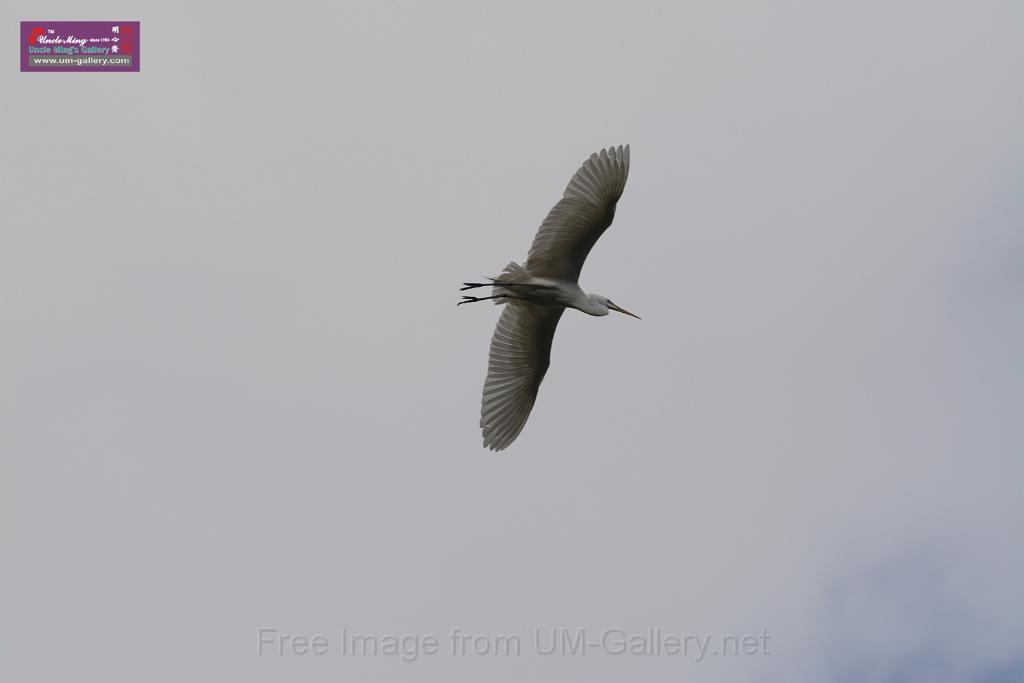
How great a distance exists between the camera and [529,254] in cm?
1902

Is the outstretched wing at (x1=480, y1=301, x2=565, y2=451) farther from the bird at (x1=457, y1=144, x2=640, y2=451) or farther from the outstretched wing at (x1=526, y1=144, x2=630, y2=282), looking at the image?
the outstretched wing at (x1=526, y1=144, x2=630, y2=282)

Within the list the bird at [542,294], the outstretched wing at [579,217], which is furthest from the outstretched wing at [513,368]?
the outstretched wing at [579,217]

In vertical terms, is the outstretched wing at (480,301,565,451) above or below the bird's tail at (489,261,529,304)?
below

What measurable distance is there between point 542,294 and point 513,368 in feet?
4.05

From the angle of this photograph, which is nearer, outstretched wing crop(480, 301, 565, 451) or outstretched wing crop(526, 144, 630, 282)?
outstretched wing crop(526, 144, 630, 282)

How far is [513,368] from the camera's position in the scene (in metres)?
20.0

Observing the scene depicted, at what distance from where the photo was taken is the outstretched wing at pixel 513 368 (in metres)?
19.8

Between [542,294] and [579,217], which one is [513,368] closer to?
[542,294]

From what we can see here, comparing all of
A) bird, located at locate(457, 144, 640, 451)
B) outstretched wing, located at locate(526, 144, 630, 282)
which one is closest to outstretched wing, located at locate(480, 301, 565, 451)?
bird, located at locate(457, 144, 640, 451)

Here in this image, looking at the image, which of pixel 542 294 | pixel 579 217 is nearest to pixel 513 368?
pixel 542 294

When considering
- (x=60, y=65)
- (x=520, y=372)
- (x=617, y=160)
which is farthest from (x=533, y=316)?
(x=60, y=65)

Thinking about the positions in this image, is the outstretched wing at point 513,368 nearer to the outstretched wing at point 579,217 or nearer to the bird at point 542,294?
the bird at point 542,294

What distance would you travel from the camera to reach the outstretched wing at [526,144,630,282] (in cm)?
1834

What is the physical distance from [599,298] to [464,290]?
1842 mm
